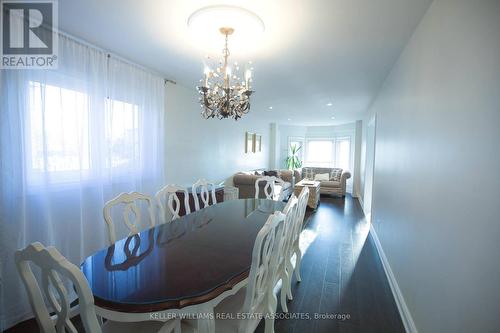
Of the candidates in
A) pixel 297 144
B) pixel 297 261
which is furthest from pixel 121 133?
pixel 297 144

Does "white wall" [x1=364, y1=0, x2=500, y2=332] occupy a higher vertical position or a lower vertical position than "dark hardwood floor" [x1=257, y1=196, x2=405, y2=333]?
higher

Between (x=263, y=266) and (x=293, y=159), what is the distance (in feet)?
25.9

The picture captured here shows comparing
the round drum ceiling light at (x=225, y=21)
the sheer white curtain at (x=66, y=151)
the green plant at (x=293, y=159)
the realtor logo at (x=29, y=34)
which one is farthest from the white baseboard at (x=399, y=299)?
the green plant at (x=293, y=159)

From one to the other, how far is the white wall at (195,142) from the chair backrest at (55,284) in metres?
2.74

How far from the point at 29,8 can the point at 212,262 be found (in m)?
2.34

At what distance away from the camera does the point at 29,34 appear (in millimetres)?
1836

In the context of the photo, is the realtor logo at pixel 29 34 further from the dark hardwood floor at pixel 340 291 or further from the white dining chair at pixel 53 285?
the dark hardwood floor at pixel 340 291

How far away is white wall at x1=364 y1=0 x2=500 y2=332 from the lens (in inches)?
35.4

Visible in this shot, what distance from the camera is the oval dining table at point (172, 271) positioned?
3.05ft

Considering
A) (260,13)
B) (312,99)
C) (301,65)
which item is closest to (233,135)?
(312,99)

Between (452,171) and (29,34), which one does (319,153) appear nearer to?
(452,171)

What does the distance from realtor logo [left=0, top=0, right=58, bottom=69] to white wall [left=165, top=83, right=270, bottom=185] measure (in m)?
1.58

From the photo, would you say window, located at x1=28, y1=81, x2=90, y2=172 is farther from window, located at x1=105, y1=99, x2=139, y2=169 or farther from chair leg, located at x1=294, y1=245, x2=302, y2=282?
chair leg, located at x1=294, y1=245, x2=302, y2=282

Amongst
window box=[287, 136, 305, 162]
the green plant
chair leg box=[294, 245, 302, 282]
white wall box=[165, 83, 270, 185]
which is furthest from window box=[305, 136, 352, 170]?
chair leg box=[294, 245, 302, 282]
